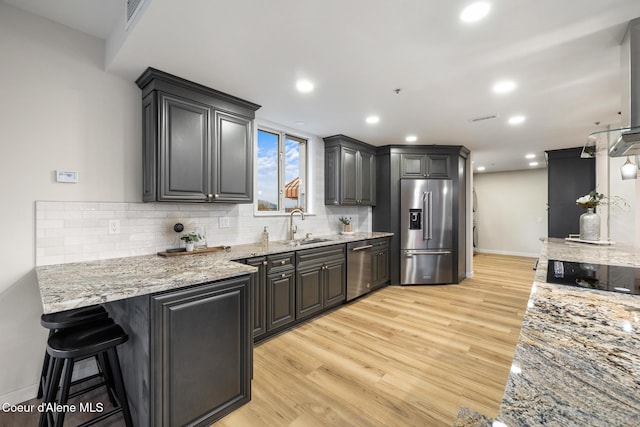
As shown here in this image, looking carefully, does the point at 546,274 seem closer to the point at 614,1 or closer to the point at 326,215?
the point at 614,1

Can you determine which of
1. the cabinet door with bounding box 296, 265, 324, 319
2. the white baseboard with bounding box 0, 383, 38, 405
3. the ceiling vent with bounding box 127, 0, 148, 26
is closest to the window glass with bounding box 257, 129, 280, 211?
the cabinet door with bounding box 296, 265, 324, 319

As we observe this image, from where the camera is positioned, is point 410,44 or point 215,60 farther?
point 215,60

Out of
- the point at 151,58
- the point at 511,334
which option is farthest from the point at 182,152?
the point at 511,334

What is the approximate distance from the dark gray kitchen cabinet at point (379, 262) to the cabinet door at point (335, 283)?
75 centimetres

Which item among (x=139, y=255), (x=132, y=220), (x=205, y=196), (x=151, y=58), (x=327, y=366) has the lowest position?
(x=327, y=366)

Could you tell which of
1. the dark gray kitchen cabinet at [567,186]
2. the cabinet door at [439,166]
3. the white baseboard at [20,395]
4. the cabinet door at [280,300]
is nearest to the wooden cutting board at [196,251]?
the cabinet door at [280,300]

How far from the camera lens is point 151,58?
2.08m

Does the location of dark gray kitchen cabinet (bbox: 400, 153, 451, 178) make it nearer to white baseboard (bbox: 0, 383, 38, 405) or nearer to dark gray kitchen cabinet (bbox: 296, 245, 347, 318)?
dark gray kitchen cabinet (bbox: 296, 245, 347, 318)

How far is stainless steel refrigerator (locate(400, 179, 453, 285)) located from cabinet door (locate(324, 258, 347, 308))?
1487mm

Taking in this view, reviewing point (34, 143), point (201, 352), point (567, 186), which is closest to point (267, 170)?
point (34, 143)

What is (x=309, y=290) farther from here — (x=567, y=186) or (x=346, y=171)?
(x=567, y=186)

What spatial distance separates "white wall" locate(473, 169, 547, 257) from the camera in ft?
24.2

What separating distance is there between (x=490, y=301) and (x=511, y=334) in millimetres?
1164

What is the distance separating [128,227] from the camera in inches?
93.0
